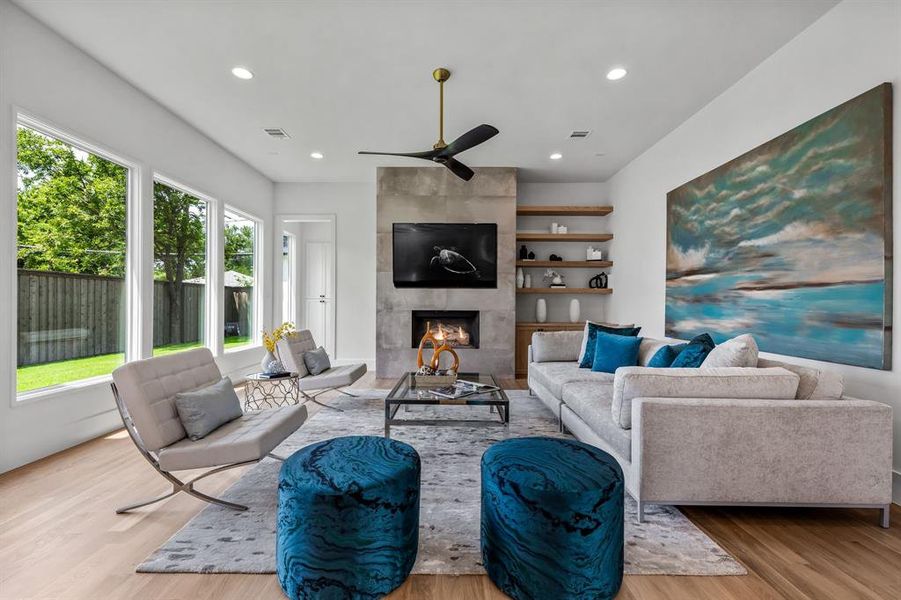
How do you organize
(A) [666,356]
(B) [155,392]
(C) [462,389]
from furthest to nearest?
(C) [462,389] → (A) [666,356] → (B) [155,392]

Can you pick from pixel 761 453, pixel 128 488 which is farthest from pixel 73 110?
pixel 761 453

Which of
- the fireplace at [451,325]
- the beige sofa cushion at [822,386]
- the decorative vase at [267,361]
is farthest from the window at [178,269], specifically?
the beige sofa cushion at [822,386]

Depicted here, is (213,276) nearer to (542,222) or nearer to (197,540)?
(197,540)

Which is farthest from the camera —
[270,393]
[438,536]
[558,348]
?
[558,348]

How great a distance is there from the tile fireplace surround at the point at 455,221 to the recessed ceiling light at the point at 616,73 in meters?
2.36

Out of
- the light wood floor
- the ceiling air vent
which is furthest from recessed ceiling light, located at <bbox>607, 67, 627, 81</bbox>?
the ceiling air vent

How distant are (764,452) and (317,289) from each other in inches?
258

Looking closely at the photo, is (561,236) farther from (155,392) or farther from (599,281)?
(155,392)

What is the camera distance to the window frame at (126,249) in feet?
8.68

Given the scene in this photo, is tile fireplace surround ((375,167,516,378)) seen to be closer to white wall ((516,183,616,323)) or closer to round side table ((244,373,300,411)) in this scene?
white wall ((516,183,616,323))

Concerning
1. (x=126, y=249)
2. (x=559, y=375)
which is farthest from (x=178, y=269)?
(x=559, y=375)

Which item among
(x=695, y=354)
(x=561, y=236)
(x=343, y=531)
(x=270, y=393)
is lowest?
(x=270, y=393)

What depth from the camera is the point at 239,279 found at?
228 inches

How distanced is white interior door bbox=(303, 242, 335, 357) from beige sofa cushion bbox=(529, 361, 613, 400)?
3.97 meters
